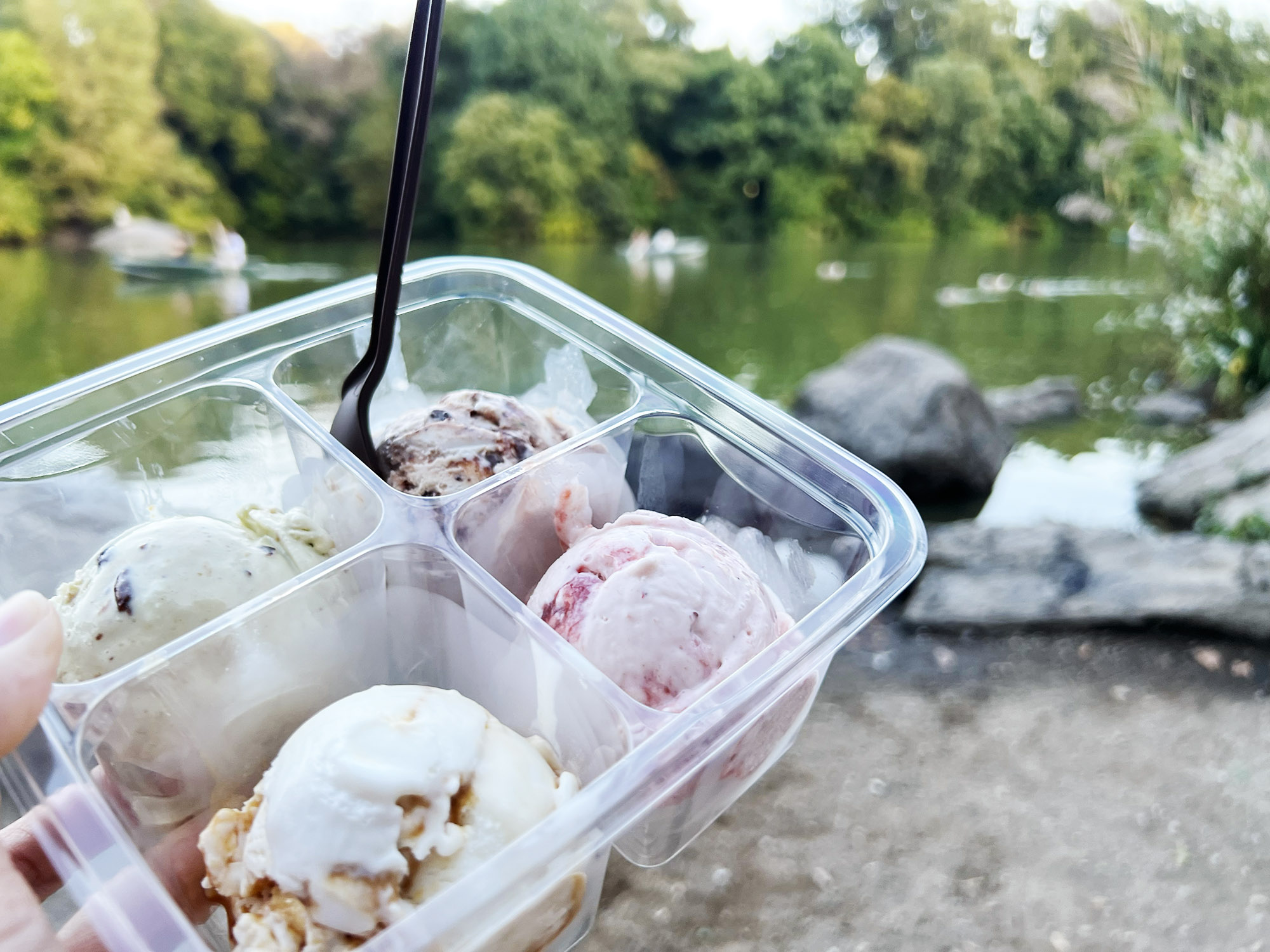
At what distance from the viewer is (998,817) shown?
136 cm

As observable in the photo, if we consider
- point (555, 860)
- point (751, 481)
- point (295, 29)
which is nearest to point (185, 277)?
point (295, 29)

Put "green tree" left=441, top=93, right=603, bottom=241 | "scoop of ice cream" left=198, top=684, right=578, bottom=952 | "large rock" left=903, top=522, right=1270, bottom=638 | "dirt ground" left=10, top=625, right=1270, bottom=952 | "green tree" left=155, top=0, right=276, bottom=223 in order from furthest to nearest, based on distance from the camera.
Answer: "green tree" left=441, top=93, right=603, bottom=241
"green tree" left=155, top=0, right=276, bottom=223
"large rock" left=903, top=522, right=1270, bottom=638
"dirt ground" left=10, top=625, right=1270, bottom=952
"scoop of ice cream" left=198, top=684, right=578, bottom=952

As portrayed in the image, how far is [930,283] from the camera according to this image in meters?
3.68

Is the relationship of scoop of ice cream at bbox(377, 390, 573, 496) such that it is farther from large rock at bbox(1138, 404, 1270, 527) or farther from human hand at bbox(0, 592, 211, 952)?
large rock at bbox(1138, 404, 1270, 527)

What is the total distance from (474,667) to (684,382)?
0.99 feet

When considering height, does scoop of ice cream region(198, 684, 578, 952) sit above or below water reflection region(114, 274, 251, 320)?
above

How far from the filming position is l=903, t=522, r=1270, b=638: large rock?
1676 millimetres

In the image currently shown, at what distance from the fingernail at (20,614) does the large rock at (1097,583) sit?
59.4 inches

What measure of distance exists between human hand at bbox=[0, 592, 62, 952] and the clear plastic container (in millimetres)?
18

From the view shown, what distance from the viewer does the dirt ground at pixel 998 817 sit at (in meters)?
1.21

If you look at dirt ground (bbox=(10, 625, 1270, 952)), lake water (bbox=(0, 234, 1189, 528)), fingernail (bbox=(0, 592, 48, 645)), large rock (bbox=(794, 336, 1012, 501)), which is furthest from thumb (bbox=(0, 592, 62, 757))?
large rock (bbox=(794, 336, 1012, 501))

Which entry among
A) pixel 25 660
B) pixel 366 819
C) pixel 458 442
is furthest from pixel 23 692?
pixel 458 442

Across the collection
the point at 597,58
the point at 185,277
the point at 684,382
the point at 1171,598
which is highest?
the point at 597,58

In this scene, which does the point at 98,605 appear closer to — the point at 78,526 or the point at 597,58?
the point at 78,526
